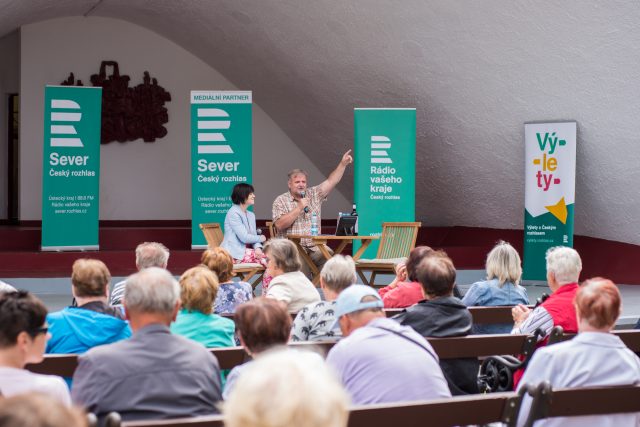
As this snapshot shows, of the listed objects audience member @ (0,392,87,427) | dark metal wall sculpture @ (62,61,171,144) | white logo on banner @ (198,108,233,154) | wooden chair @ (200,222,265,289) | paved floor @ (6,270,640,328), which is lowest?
paved floor @ (6,270,640,328)

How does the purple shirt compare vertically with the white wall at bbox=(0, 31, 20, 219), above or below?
below

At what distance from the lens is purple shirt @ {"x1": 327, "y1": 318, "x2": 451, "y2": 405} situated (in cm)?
311

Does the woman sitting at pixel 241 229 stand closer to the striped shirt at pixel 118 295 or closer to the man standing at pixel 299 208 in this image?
the man standing at pixel 299 208

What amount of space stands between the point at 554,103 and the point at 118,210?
23.7ft

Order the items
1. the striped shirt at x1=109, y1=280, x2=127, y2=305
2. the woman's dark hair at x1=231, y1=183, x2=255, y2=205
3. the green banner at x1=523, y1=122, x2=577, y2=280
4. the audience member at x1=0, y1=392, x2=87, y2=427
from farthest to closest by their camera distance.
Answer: the green banner at x1=523, y1=122, x2=577, y2=280 < the woman's dark hair at x1=231, y1=183, x2=255, y2=205 < the striped shirt at x1=109, y1=280, x2=127, y2=305 < the audience member at x1=0, y1=392, x2=87, y2=427

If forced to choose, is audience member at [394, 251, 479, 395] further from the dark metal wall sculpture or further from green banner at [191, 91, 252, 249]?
the dark metal wall sculpture

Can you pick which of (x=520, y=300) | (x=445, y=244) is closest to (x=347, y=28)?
(x=445, y=244)

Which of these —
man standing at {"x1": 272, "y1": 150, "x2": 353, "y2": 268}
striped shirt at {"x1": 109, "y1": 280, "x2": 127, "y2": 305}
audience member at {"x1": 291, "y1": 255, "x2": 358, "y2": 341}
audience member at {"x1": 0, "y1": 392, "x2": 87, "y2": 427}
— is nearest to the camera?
audience member at {"x1": 0, "y1": 392, "x2": 87, "y2": 427}

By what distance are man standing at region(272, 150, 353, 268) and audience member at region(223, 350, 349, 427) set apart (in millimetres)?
7842

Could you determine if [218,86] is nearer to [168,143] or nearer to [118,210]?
[168,143]

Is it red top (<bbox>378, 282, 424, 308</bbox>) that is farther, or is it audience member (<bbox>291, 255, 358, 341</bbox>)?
red top (<bbox>378, 282, 424, 308</bbox>)

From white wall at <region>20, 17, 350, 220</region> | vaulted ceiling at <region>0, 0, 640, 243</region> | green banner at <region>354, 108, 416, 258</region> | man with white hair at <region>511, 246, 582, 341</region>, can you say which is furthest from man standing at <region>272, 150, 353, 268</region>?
white wall at <region>20, 17, 350, 220</region>

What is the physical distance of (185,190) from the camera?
1533 cm

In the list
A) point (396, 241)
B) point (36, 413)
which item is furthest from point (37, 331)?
point (396, 241)
